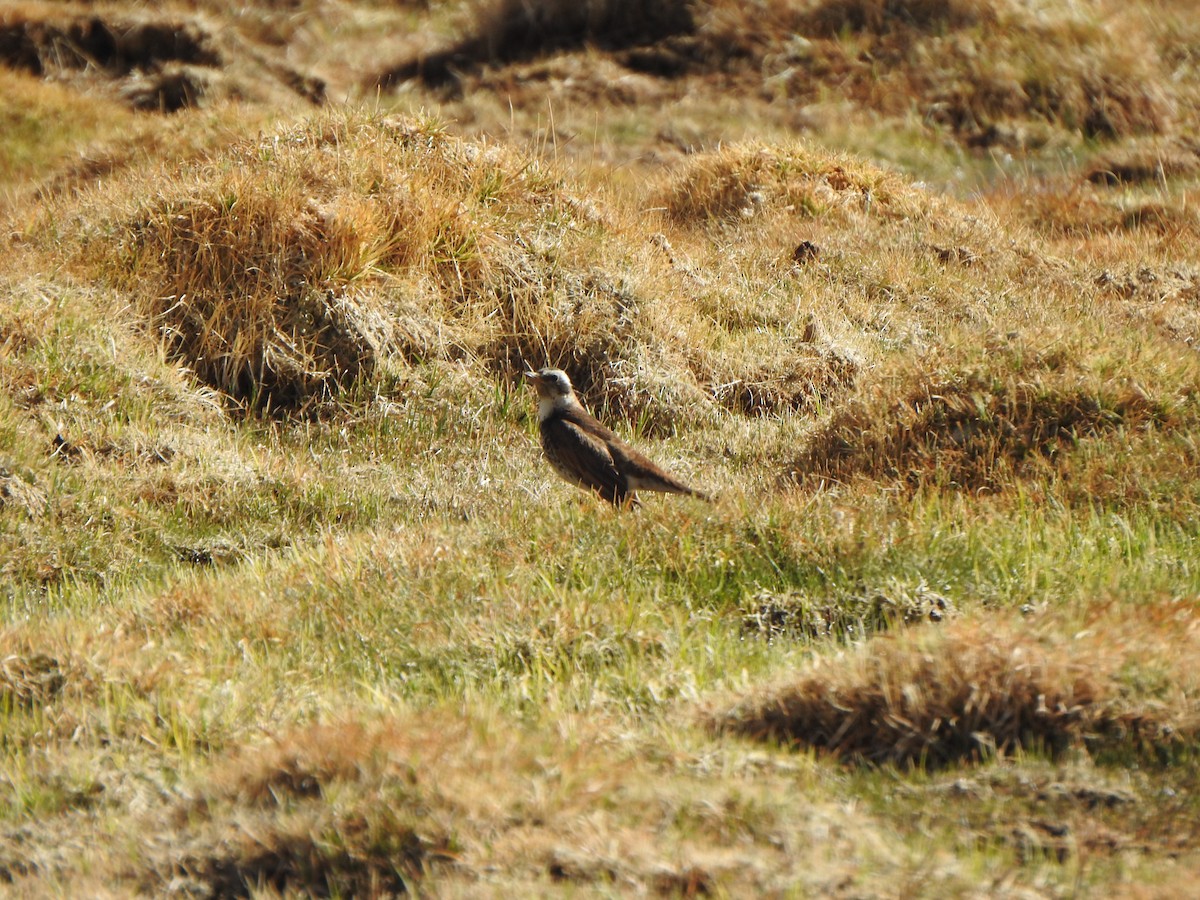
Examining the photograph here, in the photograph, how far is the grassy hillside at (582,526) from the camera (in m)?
4.08

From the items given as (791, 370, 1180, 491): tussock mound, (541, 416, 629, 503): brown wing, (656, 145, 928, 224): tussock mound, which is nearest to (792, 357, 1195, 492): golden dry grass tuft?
(791, 370, 1180, 491): tussock mound

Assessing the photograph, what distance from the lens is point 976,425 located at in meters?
7.66

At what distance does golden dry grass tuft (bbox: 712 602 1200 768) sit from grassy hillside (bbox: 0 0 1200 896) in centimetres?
2

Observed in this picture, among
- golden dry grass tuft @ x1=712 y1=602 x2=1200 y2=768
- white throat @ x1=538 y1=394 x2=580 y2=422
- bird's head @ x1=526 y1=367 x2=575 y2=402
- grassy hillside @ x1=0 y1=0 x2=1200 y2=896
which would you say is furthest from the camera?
bird's head @ x1=526 y1=367 x2=575 y2=402

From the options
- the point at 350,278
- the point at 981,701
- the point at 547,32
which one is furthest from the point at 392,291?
the point at 547,32

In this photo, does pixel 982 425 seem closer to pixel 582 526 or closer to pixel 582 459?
pixel 582 459

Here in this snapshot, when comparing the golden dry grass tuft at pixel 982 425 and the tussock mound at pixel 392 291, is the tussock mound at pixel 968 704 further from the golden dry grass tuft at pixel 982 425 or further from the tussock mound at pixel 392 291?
the tussock mound at pixel 392 291

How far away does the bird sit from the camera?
23.1ft

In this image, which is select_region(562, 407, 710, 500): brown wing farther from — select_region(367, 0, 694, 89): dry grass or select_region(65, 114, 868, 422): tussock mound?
select_region(367, 0, 694, 89): dry grass

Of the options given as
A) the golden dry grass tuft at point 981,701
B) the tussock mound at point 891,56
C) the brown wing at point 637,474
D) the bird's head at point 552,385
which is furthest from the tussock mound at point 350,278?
the tussock mound at point 891,56

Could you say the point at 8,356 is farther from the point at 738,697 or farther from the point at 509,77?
the point at 509,77

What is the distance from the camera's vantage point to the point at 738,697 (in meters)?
4.82

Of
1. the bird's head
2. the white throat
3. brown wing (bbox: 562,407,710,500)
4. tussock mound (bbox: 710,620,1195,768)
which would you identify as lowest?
brown wing (bbox: 562,407,710,500)

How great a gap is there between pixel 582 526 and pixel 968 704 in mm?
2376
